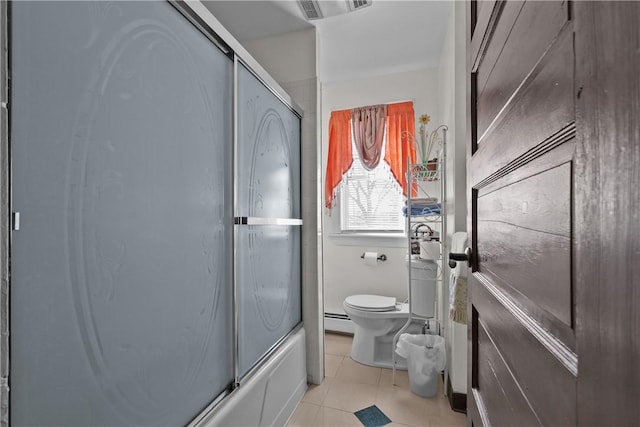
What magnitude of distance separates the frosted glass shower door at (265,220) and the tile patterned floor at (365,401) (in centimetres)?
46

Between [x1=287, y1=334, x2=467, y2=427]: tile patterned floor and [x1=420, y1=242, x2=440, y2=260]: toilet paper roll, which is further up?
[x1=420, y1=242, x2=440, y2=260]: toilet paper roll

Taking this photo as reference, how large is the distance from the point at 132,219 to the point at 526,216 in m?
0.88

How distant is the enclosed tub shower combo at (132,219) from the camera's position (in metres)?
0.60

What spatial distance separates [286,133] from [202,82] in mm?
798

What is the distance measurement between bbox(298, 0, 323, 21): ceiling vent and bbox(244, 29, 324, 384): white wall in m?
0.16

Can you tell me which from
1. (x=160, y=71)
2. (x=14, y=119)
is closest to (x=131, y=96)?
(x=160, y=71)

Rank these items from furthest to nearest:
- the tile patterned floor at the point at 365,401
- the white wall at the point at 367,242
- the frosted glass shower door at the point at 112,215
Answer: the white wall at the point at 367,242, the tile patterned floor at the point at 365,401, the frosted glass shower door at the point at 112,215

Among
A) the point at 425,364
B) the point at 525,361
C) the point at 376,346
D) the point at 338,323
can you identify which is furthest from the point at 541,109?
the point at 338,323

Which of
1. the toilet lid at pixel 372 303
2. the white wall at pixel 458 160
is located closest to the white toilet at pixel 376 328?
the toilet lid at pixel 372 303

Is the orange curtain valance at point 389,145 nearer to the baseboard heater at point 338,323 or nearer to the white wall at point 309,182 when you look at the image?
the white wall at point 309,182

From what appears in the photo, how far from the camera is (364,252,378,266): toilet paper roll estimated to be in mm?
2807

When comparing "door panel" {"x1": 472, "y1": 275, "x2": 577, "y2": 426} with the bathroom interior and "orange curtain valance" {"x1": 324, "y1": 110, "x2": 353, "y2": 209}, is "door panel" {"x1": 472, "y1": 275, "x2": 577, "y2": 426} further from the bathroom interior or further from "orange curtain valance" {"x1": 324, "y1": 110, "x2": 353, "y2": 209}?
"orange curtain valance" {"x1": 324, "y1": 110, "x2": 353, "y2": 209}

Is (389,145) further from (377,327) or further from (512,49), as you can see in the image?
(512,49)

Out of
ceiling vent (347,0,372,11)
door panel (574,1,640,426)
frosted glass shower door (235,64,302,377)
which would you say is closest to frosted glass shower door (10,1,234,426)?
frosted glass shower door (235,64,302,377)
